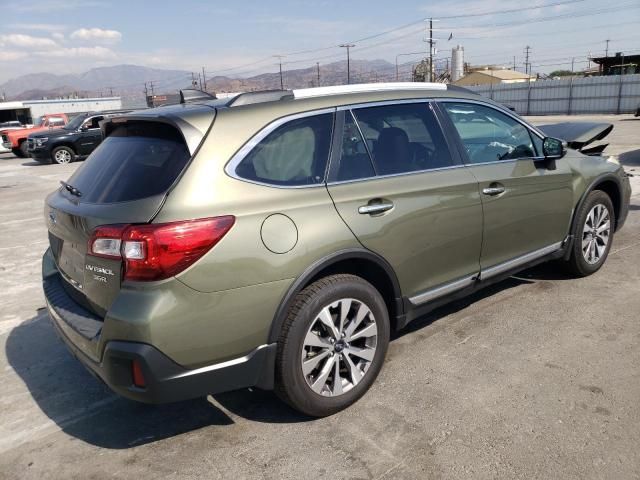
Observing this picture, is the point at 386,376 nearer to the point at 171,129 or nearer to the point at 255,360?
the point at 255,360

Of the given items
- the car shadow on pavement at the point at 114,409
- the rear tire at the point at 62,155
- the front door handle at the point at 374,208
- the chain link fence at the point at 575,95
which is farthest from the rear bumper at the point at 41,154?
the chain link fence at the point at 575,95

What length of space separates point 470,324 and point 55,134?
1775 centimetres

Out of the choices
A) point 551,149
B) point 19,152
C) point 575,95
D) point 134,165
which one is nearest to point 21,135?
point 19,152

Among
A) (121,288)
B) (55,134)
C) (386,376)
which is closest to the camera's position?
(121,288)

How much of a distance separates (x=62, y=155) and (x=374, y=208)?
1793 centimetres

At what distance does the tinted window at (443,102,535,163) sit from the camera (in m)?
3.80

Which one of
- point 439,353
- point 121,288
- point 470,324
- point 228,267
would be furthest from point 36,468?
point 470,324

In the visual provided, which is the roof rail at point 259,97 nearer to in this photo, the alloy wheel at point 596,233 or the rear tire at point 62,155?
the alloy wheel at point 596,233

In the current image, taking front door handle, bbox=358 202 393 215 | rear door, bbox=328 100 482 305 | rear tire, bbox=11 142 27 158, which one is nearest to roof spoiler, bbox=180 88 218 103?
rear door, bbox=328 100 482 305

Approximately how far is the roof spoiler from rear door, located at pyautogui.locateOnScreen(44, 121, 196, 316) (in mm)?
517

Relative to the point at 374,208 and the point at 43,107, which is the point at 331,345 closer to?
the point at 374,208

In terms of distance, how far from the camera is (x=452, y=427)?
2.86 m

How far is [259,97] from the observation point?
2967 mm

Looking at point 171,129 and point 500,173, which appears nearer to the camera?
point 171,129
